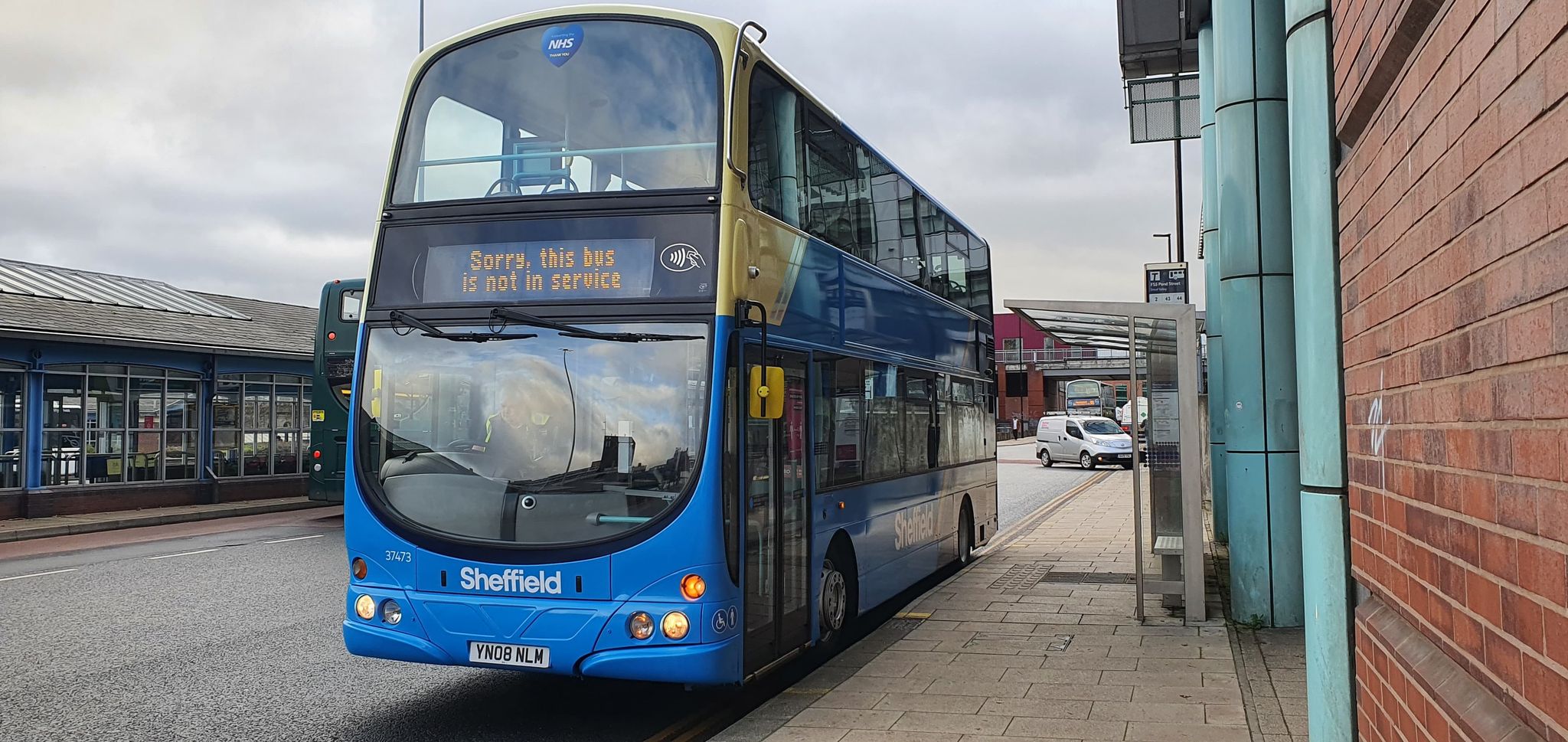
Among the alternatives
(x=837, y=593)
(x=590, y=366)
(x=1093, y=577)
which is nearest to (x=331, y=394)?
(x=1093, y=577)

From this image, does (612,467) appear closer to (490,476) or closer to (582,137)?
(490,476)

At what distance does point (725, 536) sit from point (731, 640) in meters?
0.54

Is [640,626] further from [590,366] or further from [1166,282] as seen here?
[1166,282]

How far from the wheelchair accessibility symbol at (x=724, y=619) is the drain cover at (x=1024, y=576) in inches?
218

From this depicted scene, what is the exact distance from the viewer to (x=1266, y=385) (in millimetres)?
8984

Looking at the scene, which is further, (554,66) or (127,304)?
(127,304)

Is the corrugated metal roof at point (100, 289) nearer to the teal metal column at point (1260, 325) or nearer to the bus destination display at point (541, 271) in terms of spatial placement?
the bus destination display at point (541, 271)

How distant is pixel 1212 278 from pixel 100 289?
844 inches

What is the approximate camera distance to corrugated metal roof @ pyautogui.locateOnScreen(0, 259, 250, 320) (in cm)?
2262

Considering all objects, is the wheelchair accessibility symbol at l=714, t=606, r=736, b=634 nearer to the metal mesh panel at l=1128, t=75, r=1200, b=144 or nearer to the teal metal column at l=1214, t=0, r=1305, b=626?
the teal metal column at l=1214, t=0, r=1305, b=626

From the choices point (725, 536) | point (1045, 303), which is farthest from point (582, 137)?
point (1045, 303)

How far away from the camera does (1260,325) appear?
9.02 metres

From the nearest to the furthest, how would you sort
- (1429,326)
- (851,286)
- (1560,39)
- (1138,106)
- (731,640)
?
1. (1560,39)
2. (1429,326)
3. (731,640)
4. (851,286)
5. (1138,106)

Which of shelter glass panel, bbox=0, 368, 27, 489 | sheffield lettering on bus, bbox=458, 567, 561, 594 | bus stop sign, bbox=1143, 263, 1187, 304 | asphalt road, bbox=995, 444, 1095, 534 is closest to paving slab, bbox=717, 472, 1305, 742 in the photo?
sheffield lettering on bus, bbox=458, 567, 561, 594
